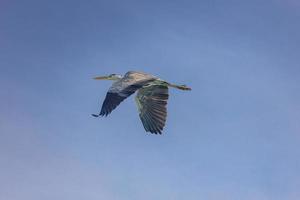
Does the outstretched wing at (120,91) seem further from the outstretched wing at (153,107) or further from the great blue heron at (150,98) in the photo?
the outstretched wing at (153,107)

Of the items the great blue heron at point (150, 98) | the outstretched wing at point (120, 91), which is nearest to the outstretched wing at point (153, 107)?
the great blue heron at point (150, 98)

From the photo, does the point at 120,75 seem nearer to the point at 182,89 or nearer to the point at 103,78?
the point at 103,78

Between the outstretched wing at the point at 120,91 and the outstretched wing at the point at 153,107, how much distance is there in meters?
1.06

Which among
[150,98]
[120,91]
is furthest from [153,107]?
[120,91]

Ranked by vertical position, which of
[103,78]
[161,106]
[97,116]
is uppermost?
[103,78]

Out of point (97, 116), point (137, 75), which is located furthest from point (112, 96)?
point (137, 75)

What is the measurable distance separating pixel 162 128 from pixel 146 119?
96cm

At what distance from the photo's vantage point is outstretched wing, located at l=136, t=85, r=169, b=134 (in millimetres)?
30375

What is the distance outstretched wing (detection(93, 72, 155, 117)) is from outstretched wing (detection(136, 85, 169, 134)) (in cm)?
106

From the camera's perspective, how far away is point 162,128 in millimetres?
30250

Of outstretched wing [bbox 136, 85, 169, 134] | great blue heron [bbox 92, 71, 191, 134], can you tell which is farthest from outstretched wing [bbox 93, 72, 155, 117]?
outstretched wing [bbox 136, 85, 169, 134]

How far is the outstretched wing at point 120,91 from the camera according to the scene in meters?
27.5

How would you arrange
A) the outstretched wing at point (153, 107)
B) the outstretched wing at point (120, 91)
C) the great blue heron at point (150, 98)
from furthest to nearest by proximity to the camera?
the outstretched wing at point (153, 107) < the great blue heron at point (150, 98) < the outstretched wing at point (120, 91)

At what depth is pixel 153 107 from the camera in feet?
101
